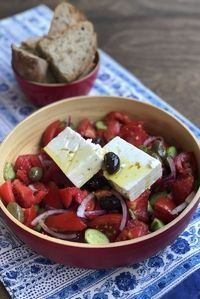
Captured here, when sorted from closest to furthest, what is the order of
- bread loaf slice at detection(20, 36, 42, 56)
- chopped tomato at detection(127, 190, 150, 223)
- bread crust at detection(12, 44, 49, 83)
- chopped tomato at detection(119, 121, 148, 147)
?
chopped tomato at detection(127, 190, 150, 223), chopped tomato at detection(119, 121, 148, 147), bread crust at detection(12, 44, 49, 83), bread loaf slice at detection(20, 36, 42, 56)

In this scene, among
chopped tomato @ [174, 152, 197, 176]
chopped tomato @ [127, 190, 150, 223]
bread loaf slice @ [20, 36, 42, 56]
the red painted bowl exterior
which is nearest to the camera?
the red painted bowl exterior

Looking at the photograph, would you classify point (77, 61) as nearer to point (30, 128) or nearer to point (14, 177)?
point (30, 128)

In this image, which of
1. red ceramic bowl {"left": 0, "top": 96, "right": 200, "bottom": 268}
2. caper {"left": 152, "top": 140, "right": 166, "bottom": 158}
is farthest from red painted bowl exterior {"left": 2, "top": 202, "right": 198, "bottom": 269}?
caper {"left": 152, "top": 140, "right": 166, "bottom": 158}

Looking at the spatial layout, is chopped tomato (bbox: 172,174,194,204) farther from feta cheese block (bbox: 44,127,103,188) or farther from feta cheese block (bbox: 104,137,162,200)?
feta cheese block (bbox: 44,127,103,188)

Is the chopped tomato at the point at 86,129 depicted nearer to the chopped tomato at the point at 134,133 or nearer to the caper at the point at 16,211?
the chopped tomato at the point at 134,133

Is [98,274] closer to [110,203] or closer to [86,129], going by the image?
[110,203]

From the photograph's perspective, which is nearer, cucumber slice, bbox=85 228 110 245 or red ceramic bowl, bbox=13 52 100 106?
cucumber slice, bbox=85 228 110 245
